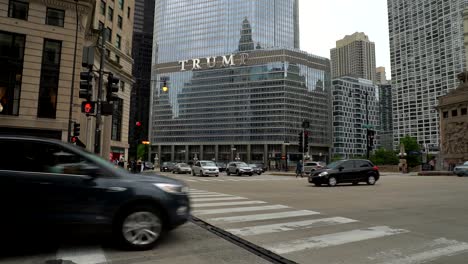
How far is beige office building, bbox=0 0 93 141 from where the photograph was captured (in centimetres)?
2459

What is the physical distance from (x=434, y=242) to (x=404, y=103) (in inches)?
6819

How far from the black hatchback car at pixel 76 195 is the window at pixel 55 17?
25702mm

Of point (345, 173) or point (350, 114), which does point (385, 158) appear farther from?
point (345, 173)

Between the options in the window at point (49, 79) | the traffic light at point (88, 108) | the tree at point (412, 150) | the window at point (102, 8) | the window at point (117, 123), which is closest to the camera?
the traffic light at point (88, 108)

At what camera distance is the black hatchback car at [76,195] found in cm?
480

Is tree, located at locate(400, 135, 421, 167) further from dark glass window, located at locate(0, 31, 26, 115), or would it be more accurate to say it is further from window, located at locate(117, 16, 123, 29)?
dark glass window, located at locate(0, 31, 26, 115)

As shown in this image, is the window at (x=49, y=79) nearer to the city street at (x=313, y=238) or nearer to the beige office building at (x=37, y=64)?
the beige office building at (x=37, y=64)

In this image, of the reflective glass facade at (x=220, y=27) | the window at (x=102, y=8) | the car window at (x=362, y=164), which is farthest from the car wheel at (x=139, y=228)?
the reflective glass facade at (x=220, y=27)

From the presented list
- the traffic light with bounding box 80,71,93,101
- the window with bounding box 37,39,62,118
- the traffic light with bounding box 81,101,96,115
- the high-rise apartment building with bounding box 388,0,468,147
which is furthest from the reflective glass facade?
the traffic light with bounding box 81,101,96,115

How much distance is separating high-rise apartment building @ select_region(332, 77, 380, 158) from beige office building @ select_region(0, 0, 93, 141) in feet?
461

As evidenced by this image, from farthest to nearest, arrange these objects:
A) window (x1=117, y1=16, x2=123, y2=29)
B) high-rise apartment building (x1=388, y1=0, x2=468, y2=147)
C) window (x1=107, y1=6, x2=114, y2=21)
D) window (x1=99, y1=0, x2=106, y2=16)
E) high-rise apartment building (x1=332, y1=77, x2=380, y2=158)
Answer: high-rise apartment building (x1=332, y1=77, x2=380, y2=158), high-rise apartment building (x1=388, y1=0, x2=468, y2=147), window (x1=117, y1=16, x2=123, y2=29), window (x1=107, y1=6, x2=114, y2=21), window (x1=99, y1=0, x2=106, y2=16)

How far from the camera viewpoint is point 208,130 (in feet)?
452

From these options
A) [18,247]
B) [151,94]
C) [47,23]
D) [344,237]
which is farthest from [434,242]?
[151,94]

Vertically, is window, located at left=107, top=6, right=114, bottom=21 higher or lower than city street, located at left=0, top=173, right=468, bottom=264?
higher
